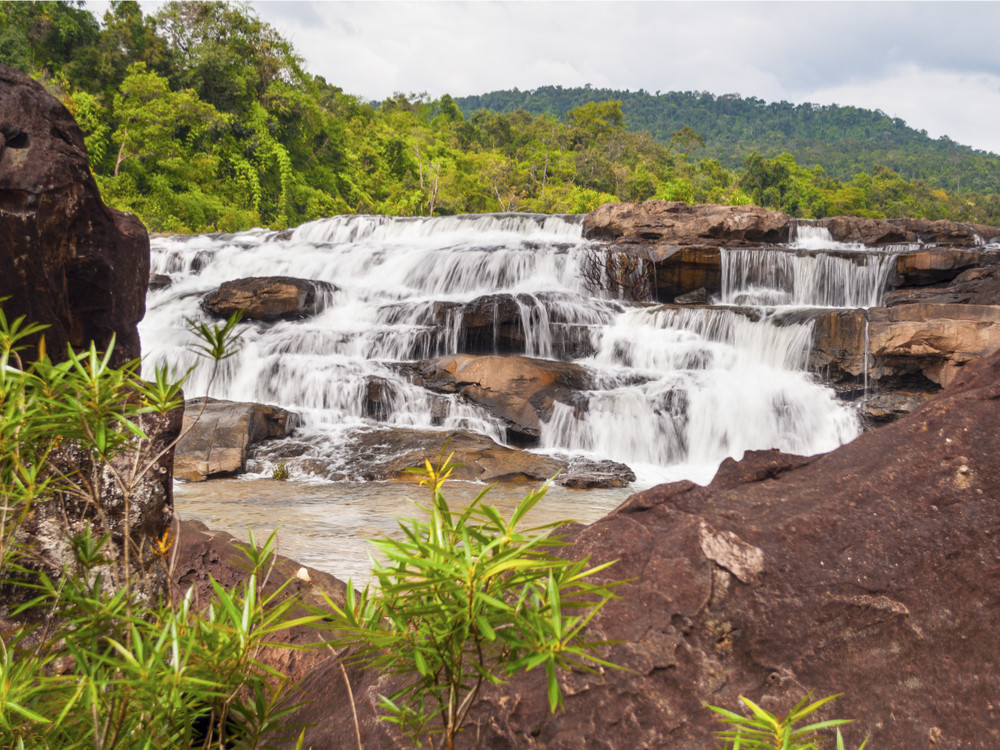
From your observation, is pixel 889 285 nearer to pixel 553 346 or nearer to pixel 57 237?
pixel 553 346

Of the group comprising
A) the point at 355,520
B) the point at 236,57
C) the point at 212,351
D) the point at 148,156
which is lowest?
the point at 355,520

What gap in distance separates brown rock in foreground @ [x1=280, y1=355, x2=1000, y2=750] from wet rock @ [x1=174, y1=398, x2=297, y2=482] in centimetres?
688

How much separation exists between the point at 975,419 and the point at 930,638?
1.96ft

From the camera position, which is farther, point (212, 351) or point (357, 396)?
point (357, 396)

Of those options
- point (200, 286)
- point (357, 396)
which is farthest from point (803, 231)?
point (200, 286)

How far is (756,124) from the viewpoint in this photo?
14350 centimetres

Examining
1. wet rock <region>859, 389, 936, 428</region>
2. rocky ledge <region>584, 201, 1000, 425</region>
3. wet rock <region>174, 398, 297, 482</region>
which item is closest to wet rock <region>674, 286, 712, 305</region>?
rocky ledge <region>584, 201, 1000, 425</region>

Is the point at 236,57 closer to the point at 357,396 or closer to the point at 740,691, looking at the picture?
the point at 357,396

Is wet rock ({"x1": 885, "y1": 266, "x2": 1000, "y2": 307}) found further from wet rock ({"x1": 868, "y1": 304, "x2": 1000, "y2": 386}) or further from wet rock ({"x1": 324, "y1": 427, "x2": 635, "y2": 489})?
wet rock ({"x1": 324, "y1": 427, "x2": 635, "y2": 489})

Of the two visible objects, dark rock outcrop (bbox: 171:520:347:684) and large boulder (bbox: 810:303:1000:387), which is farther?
large boulder (bbox: 810:303:1000:387)

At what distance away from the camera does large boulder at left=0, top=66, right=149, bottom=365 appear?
7.98 feet

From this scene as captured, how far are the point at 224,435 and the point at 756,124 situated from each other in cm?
15603

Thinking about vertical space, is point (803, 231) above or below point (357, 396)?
above

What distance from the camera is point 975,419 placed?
5.37ft
